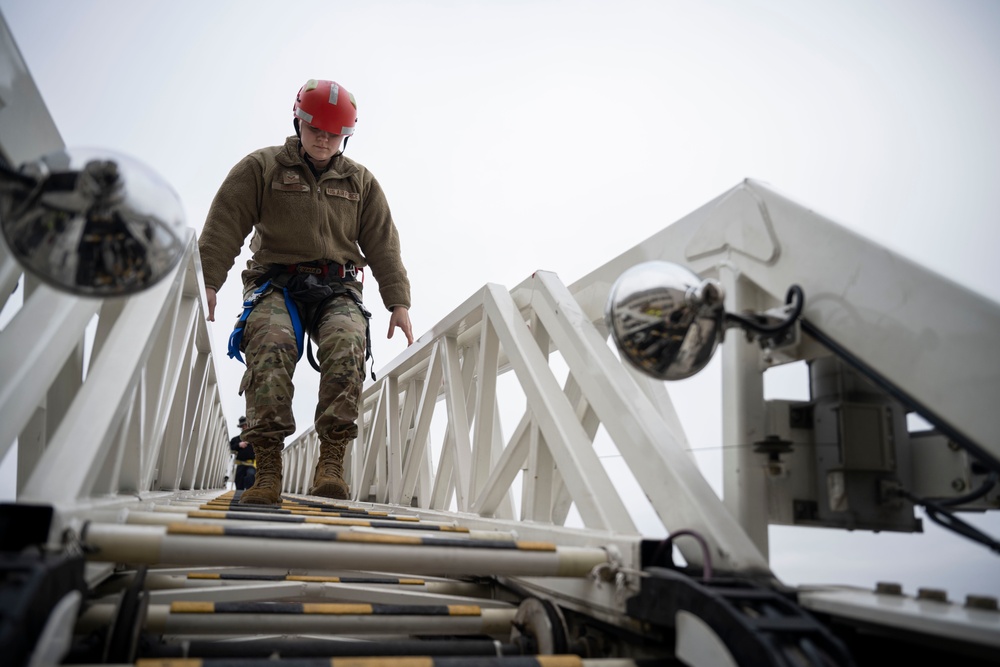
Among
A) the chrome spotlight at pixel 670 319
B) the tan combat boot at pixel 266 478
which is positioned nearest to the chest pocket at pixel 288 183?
the tan combat boot at pixel 266 478

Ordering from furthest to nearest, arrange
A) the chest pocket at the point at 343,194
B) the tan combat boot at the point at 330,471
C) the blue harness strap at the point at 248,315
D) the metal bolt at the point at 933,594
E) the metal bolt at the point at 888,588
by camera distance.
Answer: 1. the tan combat boot at the point at 330,471
2. the chest pocket at the point at 343,194
3. the blue harness strap at the point at 248,315
4. the metal bolt at the point at 888,588
5. the metal bolt at the point at 933,594

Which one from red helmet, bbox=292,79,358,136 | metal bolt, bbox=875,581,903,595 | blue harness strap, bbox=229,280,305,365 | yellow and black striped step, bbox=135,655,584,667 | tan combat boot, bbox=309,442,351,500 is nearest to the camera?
yellow and black striped step, bbox=135,655,584,667

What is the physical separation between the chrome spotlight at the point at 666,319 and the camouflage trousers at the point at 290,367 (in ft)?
7.34

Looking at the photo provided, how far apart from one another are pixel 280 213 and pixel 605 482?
2435 mm

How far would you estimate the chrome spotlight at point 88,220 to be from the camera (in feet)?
4.81

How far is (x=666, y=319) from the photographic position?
5.97ft

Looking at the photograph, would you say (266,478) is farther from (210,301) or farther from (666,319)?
(666,319)

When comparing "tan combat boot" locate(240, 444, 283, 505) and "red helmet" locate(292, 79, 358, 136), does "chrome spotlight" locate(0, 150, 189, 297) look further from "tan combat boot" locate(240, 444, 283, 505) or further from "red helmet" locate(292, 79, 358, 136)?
"red helmet" locate(292, 79, 358, 136)

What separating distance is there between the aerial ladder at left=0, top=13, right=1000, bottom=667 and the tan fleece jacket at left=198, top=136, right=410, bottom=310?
1.46m

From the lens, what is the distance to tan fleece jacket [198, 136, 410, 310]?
3902mm

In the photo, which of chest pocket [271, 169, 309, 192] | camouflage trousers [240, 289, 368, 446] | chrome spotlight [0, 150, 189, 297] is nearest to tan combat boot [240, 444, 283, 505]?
camouflage trousers [240, 289, 368, 446]

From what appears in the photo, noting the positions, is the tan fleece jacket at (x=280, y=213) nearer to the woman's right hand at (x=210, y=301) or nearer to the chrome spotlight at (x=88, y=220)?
the woman's right hand at (x=210, y=301)

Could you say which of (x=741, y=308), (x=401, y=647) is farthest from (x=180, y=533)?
(x=741, y=308)

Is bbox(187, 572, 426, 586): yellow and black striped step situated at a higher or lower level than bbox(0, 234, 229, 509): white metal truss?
lower
